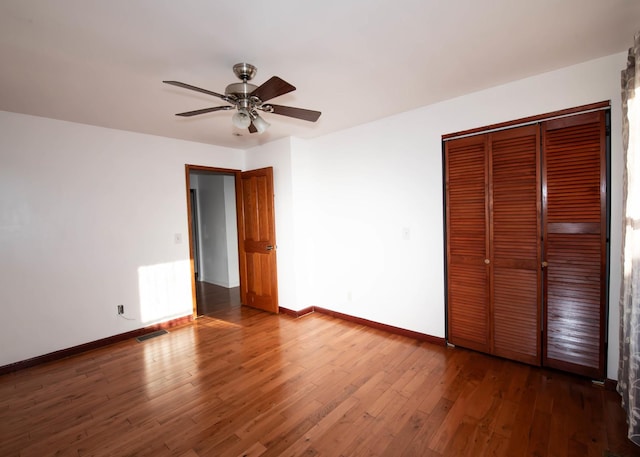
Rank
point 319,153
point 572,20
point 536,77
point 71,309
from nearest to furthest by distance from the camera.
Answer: point 572,20 → point 536,77 → point 71,309 → point 319,153

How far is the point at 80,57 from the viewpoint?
6.37 feet

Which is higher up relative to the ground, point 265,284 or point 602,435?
point 265,284

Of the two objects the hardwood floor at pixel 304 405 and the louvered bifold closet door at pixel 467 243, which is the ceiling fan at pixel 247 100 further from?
the hardwood floor at pixel 304 405

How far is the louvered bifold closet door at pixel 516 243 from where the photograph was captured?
253 centimetres

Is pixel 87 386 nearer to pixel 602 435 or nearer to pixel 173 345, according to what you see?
pixel 173 345

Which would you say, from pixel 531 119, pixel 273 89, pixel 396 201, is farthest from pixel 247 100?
pixel 531 119

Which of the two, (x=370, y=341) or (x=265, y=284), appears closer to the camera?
(x=370, y=341)

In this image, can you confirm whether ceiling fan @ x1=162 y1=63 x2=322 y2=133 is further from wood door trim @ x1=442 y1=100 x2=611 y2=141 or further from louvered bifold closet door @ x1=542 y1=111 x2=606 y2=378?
louvered bifold closet door @ x1=542 y1=111 x2=606 y2=378

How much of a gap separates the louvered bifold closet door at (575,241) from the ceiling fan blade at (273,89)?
216 cm

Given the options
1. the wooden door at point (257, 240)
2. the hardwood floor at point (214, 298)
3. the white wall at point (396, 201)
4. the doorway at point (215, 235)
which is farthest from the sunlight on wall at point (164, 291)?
the white wall at point (396, 201)

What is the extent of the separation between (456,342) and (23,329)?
4.26 meters

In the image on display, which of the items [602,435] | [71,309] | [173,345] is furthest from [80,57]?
[602,435]

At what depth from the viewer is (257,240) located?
14.6 feet

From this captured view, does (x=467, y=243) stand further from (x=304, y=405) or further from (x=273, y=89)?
(x=273, y=89)
